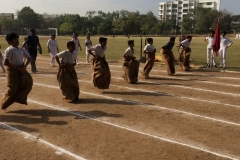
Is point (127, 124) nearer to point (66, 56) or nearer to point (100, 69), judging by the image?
point (66, 56)

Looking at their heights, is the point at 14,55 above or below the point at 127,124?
above

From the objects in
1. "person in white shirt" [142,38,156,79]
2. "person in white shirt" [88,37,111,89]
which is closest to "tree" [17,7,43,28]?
"person in white shirt" [142,38,156,79]

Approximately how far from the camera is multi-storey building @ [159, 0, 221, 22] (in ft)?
479

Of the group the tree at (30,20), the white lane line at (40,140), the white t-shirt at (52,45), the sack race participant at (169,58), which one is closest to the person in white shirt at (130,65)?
the sack race participant at (169,58)

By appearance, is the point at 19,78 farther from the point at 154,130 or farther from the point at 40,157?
the point at 154,130

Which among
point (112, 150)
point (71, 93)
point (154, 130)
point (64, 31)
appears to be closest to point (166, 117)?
point (154, 130)

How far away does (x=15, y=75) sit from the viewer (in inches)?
263

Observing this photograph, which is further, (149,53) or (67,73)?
(149,53)

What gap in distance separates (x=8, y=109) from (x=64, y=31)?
93.1 meters

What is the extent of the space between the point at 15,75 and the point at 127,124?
282cm

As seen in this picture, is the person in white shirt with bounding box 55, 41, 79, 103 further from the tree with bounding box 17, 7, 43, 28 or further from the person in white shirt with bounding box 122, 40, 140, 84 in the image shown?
the tree with bounding box 17, 7, 43, 28

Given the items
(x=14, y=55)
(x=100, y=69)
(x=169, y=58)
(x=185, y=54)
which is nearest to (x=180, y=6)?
(x=185, y=54)

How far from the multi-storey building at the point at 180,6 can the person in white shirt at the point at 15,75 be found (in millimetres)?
140592

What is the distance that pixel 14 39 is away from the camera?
6.64 metres
